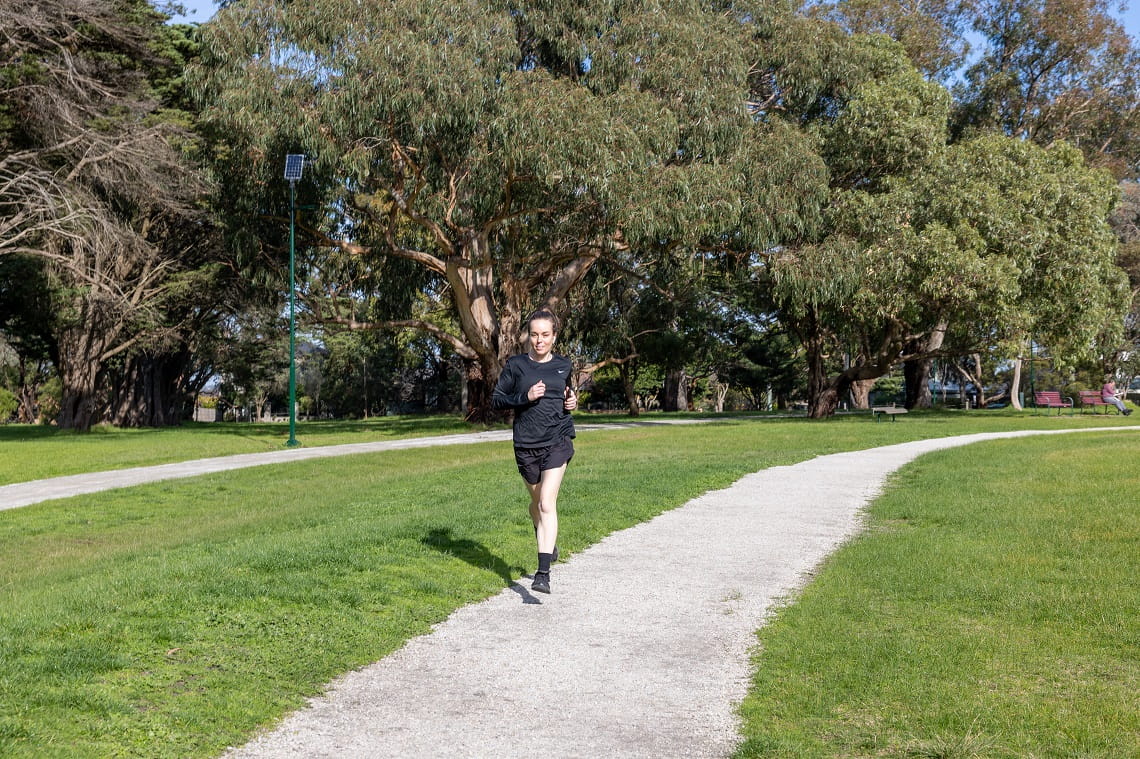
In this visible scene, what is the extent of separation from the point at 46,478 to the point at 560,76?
16.0 meters

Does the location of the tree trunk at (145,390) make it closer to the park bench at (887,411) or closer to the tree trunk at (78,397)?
the tree trunk at (78,397)

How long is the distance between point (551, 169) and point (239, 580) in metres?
18.1

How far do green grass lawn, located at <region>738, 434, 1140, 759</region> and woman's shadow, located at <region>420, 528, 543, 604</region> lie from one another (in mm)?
2052

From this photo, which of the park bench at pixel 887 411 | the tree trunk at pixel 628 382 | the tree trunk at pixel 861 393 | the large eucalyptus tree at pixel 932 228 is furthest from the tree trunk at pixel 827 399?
the tree trunk at pixel 861 393

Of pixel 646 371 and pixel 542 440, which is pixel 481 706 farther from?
pixel 646 371

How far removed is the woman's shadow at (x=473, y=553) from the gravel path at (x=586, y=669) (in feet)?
0.80

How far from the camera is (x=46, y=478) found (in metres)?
17.4

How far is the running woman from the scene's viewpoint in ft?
22.9

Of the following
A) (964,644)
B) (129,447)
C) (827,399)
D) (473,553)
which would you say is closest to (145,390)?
(129,447)

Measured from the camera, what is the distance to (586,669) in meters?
5.29

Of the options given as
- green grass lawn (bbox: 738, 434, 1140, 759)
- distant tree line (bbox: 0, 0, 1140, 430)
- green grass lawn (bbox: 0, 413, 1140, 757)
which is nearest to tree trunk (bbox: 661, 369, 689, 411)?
distant tree line (bbox: 0, 0, 1140, 430)

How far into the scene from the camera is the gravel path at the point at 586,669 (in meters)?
4.28

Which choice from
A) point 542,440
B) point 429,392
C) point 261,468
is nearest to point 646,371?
point 429,392

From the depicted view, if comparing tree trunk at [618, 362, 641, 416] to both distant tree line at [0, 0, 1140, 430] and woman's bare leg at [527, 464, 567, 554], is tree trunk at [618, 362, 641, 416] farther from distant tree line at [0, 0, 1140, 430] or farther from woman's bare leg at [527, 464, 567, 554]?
woman's bare leg at [527, 464, 567, 554]
